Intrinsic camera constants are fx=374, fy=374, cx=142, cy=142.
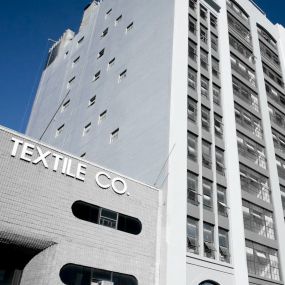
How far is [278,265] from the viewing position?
2784cm

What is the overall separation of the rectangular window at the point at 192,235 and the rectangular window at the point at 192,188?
132 centimetres

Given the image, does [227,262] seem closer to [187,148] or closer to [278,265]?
[278,265]

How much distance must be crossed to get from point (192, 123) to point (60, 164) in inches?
442

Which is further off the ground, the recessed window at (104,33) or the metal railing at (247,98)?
the recessed window at (104,33)

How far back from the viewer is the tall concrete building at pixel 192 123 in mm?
24391

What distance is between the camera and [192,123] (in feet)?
93.5

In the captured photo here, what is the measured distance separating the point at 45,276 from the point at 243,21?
3643 cm

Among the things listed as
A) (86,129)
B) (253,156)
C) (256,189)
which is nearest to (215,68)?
(253,156)

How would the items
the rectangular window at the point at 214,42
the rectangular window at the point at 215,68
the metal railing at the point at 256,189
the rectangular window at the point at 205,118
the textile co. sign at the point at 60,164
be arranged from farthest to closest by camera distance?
the rectangular window at the point at 214,42
the rectangular window at the point at 215,68
the metal railing at the point at 256,189
the rectangular window at the point at 205,118
the textile co. sign at the point at 60,164

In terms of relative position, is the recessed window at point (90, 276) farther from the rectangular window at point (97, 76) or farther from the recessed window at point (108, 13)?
Result: the recessed window at point (108, 13)

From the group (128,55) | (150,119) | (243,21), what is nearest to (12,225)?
(150,119)

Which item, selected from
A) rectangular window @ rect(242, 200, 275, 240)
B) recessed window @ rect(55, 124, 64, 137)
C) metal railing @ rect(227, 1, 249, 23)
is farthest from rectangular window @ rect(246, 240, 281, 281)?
metal railing @ rect(227, 1, 249, 23)

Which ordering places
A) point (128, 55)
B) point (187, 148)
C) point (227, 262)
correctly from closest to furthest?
1. point (227, 262)
2. point (187, 148)
3. point (128, 55)

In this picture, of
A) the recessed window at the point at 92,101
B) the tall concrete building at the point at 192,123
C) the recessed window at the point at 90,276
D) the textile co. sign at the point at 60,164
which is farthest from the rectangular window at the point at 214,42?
the recessed window at the point at 90,276
